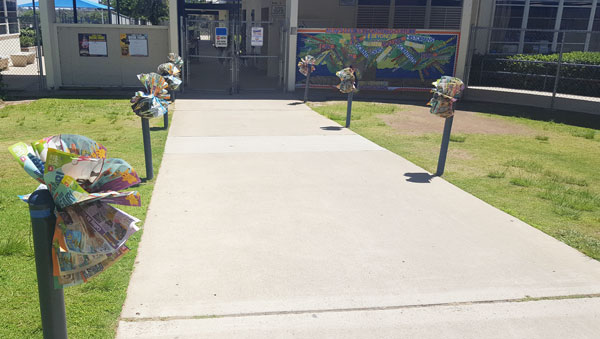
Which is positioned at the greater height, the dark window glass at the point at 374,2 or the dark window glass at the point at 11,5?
the dark window glass at the point at 374,2

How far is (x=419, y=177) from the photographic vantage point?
26.1 ft

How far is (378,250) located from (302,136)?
18.6 feet

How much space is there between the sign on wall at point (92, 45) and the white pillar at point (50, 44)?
779mm

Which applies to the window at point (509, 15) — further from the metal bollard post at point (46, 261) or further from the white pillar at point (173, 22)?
the metal bollard post at point (46, 261)

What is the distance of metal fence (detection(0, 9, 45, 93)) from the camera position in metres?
16.5

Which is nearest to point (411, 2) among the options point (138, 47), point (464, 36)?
point (464, 36)

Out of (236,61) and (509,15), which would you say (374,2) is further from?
(236,61)

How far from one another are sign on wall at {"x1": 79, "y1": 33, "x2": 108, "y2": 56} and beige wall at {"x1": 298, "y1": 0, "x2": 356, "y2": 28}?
7.48 meters

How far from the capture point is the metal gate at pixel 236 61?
679 inches

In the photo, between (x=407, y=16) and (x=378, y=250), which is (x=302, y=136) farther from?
(x=407, y=16)

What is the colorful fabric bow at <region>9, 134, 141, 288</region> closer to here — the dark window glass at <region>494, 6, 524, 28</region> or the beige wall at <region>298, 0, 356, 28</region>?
the beige wall at <region>298, 0, 356, 28</region>

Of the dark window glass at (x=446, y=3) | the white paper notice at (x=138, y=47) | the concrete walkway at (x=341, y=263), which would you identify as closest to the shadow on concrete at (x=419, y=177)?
the concrete walkway at (x=341, y=263)

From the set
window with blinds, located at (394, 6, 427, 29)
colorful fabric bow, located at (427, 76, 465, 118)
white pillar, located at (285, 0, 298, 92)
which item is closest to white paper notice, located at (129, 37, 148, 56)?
white pillar, located at (285, 0, 298, 92)

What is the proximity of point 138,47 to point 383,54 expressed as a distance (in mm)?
8416
